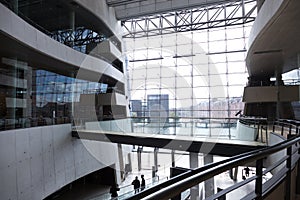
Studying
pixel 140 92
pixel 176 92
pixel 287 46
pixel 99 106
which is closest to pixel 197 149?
pixel 287 46

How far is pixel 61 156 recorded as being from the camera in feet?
31.3

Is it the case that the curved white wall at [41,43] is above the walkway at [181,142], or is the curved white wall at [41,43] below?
above

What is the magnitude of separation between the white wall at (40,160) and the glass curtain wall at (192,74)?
9179mm

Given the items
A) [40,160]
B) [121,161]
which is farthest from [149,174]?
[40,160]

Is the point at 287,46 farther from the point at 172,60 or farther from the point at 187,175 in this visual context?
the point at 172,60

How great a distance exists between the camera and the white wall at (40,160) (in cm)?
676

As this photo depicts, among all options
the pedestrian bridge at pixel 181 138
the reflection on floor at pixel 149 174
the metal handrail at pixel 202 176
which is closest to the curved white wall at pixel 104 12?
the pedestrian bridge at pixel 181 138

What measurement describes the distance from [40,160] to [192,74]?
47.0ft

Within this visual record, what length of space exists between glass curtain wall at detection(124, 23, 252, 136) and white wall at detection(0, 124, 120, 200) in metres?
9.18

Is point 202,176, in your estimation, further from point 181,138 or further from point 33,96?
point 33,96

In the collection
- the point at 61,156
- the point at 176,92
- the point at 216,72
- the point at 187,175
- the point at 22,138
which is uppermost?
the point at 216,72

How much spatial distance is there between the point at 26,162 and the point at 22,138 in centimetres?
73

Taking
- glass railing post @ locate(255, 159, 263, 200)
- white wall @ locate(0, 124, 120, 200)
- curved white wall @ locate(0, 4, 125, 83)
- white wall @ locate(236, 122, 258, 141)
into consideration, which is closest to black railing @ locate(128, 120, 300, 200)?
glass railing post @ locate(255, 159, 263, 200)

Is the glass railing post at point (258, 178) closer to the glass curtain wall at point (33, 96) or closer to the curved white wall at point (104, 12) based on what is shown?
the glass curtain wall at point (33, 96)
